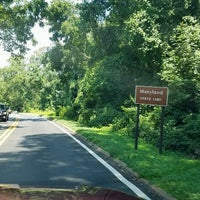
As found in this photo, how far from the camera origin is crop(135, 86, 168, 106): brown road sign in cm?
1421

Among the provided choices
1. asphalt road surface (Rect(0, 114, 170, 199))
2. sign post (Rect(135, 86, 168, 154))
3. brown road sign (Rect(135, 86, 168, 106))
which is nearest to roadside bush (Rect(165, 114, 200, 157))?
sign post (Rect(135, 86, 168, 154))

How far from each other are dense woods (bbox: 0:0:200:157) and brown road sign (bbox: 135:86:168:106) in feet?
9.99

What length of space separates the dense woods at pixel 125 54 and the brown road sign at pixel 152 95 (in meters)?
3.04

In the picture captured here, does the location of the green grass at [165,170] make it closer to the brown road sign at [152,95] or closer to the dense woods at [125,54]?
the brown road sign at [152,95]

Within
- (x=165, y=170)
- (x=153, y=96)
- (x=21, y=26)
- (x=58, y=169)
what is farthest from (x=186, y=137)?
(x=21, y=26)

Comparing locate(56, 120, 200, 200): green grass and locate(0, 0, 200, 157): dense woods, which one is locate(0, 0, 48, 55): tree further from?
locate(56, 120, 200, 200): green grass

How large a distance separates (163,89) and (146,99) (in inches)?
25.2

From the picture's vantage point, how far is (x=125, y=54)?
99.7 ft

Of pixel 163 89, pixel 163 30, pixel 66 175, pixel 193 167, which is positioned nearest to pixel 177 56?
pixel 163 30

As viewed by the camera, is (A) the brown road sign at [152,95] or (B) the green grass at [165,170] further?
(A) the brown road sign at [152,95]

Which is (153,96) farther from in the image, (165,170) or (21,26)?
(21,26)

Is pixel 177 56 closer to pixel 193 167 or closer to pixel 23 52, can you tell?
pixel 193 167

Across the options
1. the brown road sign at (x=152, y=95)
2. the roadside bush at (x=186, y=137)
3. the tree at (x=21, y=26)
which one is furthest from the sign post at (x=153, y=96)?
the tree at (x=21, y=26)

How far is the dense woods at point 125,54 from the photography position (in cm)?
1989
